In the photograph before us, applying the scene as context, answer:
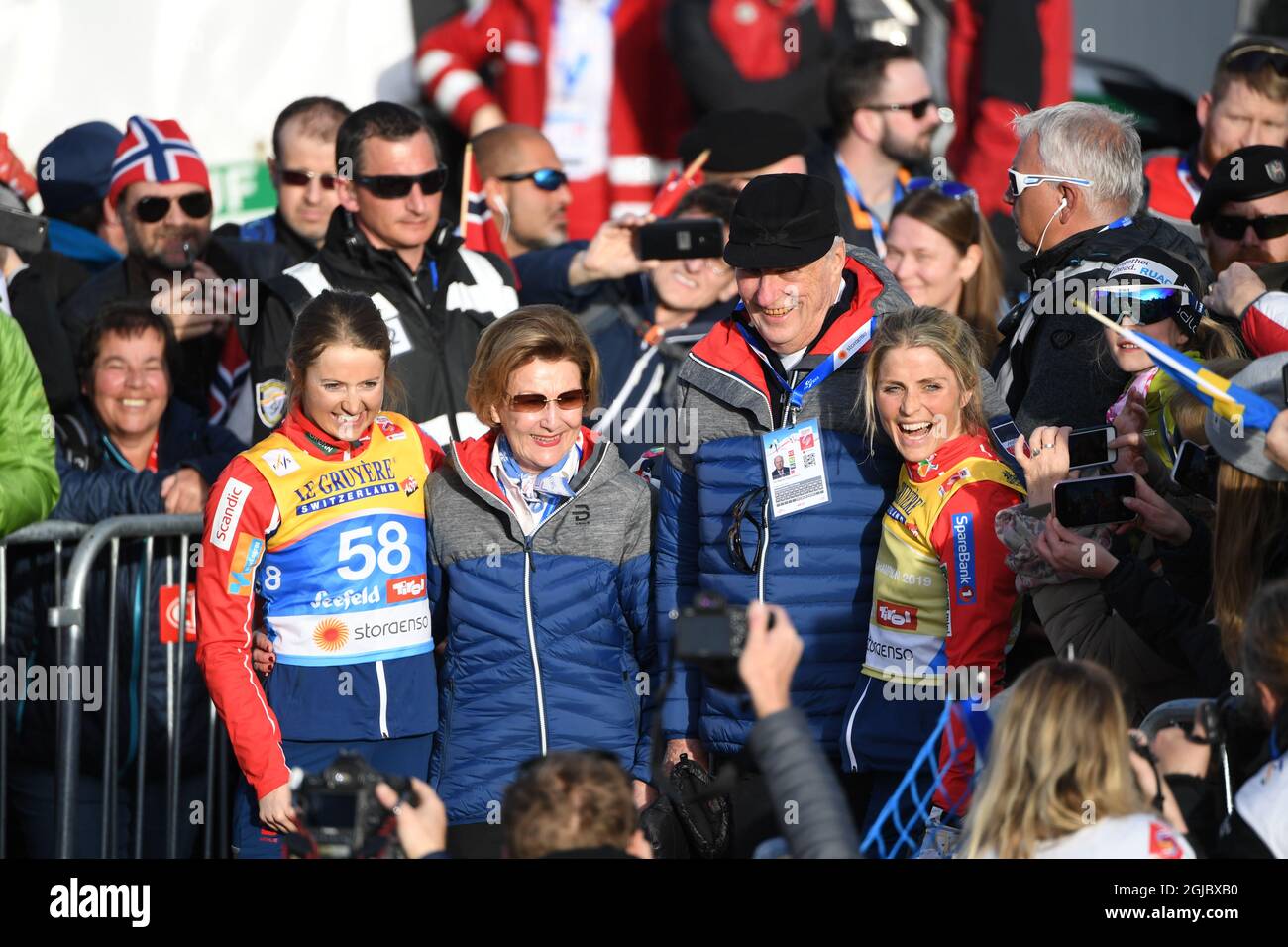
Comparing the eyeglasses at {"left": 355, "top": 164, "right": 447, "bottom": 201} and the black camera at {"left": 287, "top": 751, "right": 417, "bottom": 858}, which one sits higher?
the eyeglasses at {"left": 355, "top": 164, "right": 447, "bottom": 201}

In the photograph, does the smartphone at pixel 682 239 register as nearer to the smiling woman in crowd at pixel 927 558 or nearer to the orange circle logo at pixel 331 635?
the smiling woman in crowd at pixel 927 558

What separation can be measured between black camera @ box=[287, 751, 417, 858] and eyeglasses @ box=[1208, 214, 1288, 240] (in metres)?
3.17

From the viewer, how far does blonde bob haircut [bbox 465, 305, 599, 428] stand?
14.8 feet

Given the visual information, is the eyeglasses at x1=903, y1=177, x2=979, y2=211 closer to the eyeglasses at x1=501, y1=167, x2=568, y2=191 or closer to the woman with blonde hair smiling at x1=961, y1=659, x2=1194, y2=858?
the eyeglasses at x1=501, y1=167, x2=568, y2=191

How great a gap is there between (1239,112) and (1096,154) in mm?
1842

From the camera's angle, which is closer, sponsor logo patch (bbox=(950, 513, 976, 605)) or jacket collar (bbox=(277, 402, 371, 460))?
sponsor logo patch (bbox=(950, 513, 976, 605))

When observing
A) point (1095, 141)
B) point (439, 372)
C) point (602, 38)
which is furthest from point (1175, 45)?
point (439, 372)

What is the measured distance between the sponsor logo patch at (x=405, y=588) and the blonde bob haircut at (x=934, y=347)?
1.22 m

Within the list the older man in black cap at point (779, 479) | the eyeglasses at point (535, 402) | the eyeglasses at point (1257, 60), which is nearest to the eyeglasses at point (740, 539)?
the older man in black cap at point (779, 479)

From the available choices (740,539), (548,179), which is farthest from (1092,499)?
(548,179)

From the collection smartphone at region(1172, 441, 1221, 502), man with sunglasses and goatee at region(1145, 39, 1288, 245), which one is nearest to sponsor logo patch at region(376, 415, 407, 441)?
smartphone at region(1172, 441, 1221, 502)

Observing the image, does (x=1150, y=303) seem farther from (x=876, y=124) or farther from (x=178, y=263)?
(x=178, y=263)

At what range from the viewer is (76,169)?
732 centimetres
